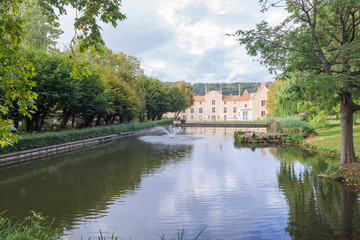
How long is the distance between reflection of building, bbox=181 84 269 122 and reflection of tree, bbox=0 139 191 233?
57.9m

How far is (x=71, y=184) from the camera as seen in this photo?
30.7 ft

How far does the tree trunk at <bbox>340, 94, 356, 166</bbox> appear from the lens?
→ 9.79 m

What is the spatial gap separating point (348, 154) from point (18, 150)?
52.6ft

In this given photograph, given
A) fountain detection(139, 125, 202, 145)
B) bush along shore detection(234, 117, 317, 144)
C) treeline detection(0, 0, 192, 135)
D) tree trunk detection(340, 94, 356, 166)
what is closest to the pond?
tree trunk detection(340, 94, 356, 166)

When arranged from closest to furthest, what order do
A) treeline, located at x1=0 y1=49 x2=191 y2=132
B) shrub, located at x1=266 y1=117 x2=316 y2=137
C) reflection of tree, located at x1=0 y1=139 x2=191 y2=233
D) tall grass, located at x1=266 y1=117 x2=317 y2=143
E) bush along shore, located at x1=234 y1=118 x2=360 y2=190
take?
reflection of tree, located at x1=0 y1=139 x2=191 y2=233 < bush along shore, located at x1=234 y1=118 x2=360 y2=190 < treeline, located at x1=0 y1=49 x2=191 y2=132 < tall grass, located at x1=266 y1=117 x2=317 y2=143 < shrub, located at x1=266 y1=117 x2=316 y2=137

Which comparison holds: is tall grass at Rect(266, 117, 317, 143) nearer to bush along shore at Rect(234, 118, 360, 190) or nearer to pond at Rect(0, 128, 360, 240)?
bush along shore at Rect(234, 118, 360, 190)

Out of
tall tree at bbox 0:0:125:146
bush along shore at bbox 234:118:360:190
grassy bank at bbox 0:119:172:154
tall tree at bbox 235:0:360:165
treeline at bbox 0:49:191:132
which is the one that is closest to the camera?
tall tree at bbox 0:0:125:146

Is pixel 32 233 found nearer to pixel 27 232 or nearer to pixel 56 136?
pixel 27 232

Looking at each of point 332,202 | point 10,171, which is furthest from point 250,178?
point 10,171

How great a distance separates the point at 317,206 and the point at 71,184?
8.08 metres

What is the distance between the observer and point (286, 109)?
30625 millimetres

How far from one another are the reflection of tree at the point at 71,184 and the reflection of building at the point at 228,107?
2281 inches

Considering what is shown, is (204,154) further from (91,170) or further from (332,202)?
(332,202)

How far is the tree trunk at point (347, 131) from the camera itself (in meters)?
9.79
